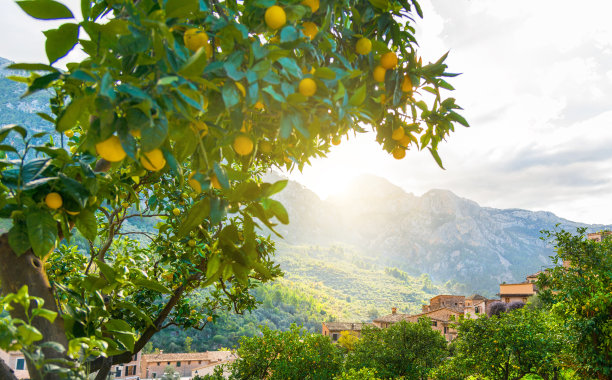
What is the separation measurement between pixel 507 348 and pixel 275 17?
33.7 feet

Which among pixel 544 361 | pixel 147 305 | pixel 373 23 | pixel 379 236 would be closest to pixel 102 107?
pixel 373 23

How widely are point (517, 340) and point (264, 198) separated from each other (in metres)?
10.1

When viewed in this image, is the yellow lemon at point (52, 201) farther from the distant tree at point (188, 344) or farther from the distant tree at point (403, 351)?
the distant tree at point (188, 344)

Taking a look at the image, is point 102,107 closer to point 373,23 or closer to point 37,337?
point 37,337

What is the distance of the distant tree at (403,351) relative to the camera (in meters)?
12.8

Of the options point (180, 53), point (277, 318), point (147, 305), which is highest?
point (180, 53)

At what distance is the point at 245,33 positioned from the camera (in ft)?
2.63

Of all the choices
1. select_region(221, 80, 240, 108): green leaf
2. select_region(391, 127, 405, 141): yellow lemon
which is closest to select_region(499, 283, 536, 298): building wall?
select_region(391, 127, 405, 141): yellow lemon

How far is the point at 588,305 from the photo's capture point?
513 cm

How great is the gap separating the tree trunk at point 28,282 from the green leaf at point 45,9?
592mm

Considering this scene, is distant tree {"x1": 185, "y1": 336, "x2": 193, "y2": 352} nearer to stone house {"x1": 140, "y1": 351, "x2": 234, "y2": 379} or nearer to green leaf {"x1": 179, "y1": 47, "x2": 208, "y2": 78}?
stone house {"x1": 140, "y1": 351, "x2": 234, "y2": 379}

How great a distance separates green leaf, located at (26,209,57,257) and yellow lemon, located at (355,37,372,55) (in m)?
1.02

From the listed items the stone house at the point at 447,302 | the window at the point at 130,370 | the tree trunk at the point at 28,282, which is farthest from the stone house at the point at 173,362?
the tree trunk at the point at 28,282

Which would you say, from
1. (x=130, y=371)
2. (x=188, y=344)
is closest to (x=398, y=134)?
(x=130, y=371)
